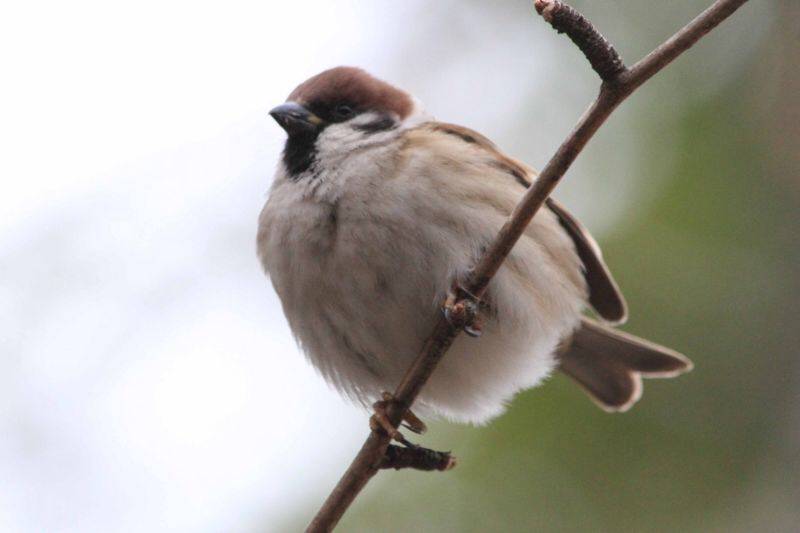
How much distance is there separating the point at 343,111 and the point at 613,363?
1291 millimetres

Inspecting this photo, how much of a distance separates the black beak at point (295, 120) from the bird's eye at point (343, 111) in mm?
72

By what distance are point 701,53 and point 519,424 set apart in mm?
1812

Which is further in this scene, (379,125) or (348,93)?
(348,93)

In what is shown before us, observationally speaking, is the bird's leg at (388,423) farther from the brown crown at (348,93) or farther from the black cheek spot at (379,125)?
the brown crown at (348,93)

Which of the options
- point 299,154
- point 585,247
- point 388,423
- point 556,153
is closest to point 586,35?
point 556,153

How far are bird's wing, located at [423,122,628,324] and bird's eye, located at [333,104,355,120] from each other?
0.91 feet

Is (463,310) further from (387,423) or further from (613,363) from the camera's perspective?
(613,363)

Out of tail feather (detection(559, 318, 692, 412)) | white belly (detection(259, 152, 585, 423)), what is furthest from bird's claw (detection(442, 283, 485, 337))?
tail feather (detection(559, 318, 692, 412))

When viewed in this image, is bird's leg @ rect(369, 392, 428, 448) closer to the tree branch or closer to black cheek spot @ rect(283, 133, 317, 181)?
the tree branch

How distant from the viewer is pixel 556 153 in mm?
1890

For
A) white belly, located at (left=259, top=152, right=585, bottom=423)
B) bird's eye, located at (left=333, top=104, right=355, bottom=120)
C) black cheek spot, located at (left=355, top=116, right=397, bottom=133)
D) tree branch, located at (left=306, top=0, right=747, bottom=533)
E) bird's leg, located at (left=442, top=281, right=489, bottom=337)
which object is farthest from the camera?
bird's eye, located at (left=333, top=104, right=355, bottom=120)

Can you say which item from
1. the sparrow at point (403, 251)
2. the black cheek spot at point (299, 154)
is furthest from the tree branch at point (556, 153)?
the black cheek spot at point (299, 154)

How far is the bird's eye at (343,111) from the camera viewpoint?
3.31 m

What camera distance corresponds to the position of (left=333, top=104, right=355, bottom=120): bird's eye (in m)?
3.31
